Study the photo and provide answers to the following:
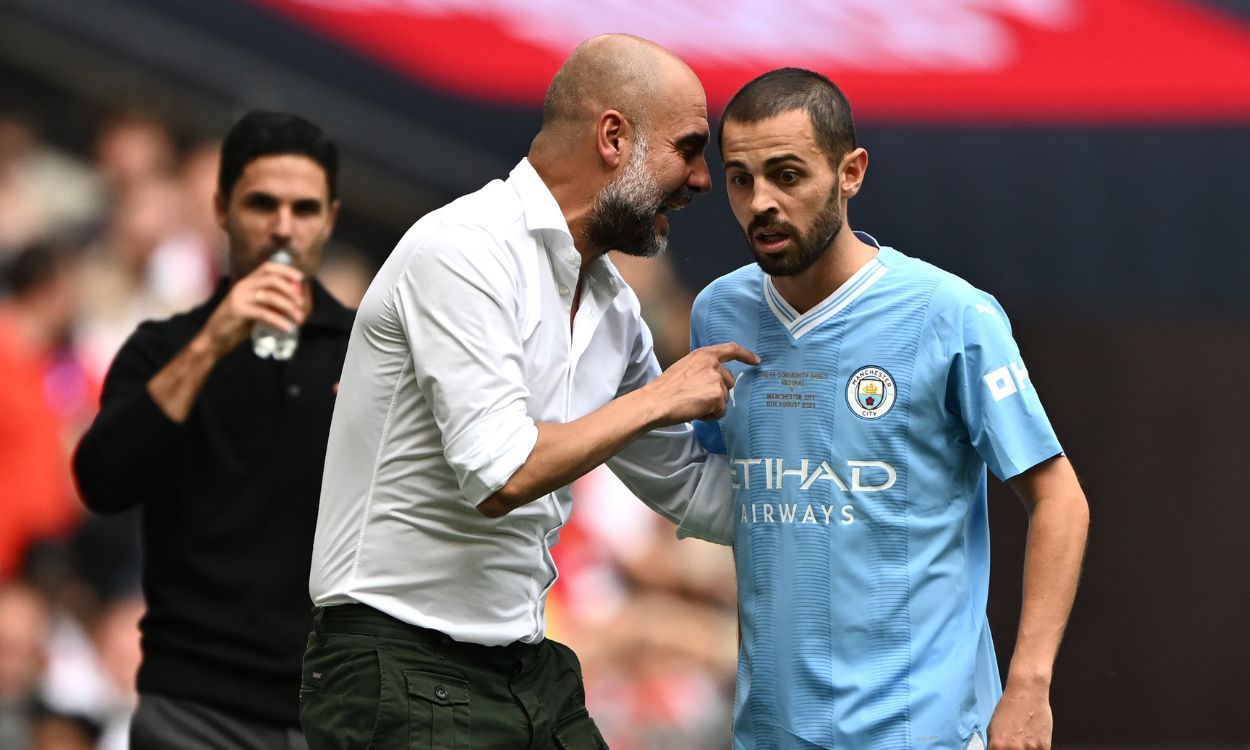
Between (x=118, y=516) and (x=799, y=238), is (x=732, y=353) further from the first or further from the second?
(x=118, y=516)

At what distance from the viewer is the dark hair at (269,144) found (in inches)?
176

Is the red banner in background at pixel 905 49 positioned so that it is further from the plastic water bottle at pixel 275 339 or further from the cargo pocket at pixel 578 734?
the cargo pocket at pixel 578 734

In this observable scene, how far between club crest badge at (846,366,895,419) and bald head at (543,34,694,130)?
2.21 ft

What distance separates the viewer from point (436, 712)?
3.22 meters

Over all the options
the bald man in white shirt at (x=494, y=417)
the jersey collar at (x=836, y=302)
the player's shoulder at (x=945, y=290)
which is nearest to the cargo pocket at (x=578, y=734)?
the bald man in white shirt at (x=494, y=417)

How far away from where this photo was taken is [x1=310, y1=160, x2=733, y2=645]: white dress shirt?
316 centimetres

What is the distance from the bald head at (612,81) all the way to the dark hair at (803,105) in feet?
0.57

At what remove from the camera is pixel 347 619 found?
10.8 ft

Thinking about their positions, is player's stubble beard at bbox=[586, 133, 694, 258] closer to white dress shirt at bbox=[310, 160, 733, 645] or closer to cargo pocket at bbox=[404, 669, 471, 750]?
white dress shirt at bbox=[310, 160, 733, 645]

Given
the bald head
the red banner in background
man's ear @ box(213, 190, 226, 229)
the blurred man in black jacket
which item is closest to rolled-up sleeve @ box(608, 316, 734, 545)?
the bald head

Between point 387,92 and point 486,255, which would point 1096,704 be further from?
point 486,255

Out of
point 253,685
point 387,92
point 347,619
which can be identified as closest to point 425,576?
point 347,619

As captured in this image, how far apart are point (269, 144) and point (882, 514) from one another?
6.48ft

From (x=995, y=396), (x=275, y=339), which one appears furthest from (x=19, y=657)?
(x=995, y=396)
